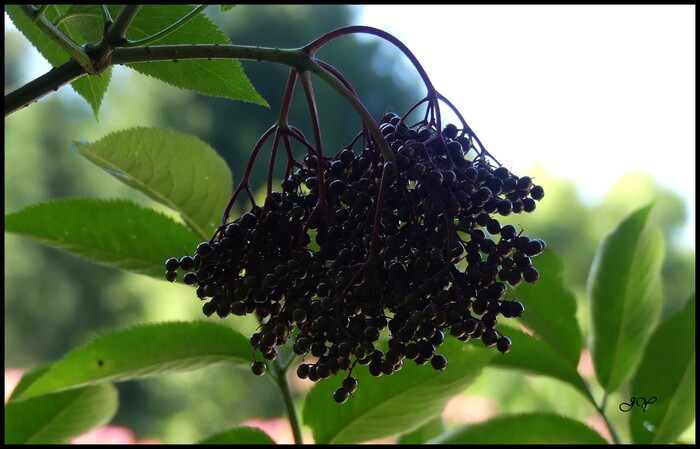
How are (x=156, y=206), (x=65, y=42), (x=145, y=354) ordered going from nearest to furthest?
(x=65, y=42) < (x=145, y=354) < (x=156, y=206)

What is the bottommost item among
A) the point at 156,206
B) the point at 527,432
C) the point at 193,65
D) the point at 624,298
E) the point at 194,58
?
the point at 527,432

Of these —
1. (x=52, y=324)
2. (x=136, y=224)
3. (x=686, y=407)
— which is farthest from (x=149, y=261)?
(x=52, y=324)

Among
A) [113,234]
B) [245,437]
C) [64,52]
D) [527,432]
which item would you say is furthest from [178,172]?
[527,432]

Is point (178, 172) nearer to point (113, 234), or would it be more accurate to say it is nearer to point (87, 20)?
point (113, 234)

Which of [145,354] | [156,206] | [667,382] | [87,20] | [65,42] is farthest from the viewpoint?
[156,206]

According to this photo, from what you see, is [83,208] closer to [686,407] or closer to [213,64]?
[213,64]

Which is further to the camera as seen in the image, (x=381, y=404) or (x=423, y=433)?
(x=423, y=433)
